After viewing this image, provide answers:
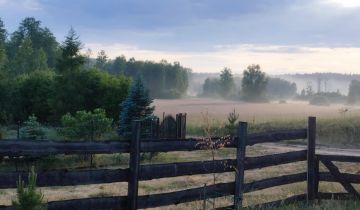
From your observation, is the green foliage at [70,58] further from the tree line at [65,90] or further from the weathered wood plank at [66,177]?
the weathered wood plank at [66,177]

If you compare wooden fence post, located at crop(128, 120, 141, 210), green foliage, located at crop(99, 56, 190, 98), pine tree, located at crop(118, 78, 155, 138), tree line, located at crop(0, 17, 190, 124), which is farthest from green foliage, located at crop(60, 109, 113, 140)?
green foliage, located at crop(99, 56, 190, 98)

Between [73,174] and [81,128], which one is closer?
[73,174]

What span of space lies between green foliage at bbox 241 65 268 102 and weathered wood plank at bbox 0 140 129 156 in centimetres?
11894

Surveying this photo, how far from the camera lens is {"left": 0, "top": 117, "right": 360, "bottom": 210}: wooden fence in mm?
5961

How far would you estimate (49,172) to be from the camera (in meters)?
5.95

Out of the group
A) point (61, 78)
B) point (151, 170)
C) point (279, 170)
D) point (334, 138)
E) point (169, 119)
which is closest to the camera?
point (151, 170)

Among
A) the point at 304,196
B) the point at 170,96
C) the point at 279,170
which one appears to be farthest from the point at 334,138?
the point at 170,96

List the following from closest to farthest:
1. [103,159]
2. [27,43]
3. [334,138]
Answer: [103,159] < [334,138] < [27,43]

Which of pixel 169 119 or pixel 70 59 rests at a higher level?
pixel 70 59

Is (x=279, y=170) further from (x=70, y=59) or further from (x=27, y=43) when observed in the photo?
(x=27, y=43)

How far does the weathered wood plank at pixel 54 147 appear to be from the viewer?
5.74 metres

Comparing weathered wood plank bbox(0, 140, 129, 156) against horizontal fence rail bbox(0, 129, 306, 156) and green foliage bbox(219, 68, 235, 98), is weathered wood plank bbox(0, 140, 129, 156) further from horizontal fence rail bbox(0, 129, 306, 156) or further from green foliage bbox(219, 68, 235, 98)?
green foliage bbox(219, 68, 235, 98)

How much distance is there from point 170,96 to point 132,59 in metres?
15.8

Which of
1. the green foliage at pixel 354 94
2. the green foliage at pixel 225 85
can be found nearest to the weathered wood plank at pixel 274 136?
the green foliage at pixel 354 94
